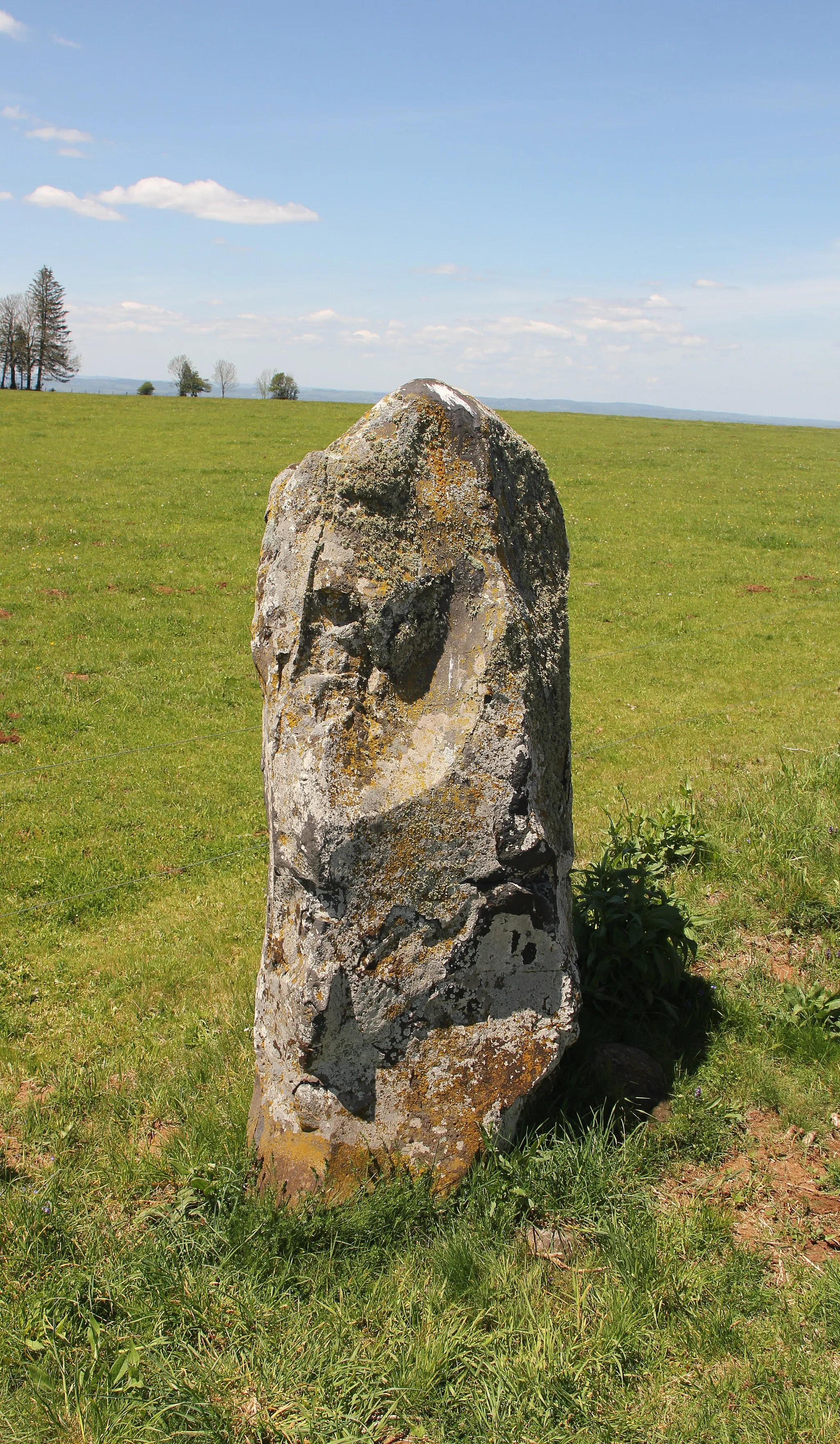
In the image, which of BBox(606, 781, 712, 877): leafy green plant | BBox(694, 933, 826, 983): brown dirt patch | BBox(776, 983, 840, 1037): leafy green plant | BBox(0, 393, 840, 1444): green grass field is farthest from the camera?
BBox(606, 781, 712, 877): leafy green plant

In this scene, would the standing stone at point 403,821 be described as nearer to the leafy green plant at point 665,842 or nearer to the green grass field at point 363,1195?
the green grass field at point 363,1195

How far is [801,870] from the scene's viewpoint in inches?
265

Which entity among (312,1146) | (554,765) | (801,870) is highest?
(554,765)

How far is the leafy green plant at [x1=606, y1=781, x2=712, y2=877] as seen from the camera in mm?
6867

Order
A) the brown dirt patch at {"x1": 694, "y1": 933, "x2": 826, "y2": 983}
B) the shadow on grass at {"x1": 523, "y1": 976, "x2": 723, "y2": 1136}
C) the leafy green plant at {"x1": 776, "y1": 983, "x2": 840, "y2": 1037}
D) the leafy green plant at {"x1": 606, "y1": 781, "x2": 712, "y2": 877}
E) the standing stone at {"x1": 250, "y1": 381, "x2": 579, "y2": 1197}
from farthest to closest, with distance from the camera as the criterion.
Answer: the leafy green plant at {"x1": 606, "y1": 781, "x2": 712, "y2": 877} → the brown dirt patch at {"x1": 694, "y1": 933, "x2": 826, "y2": 983} → the leafy green plant at {"x1": 776, "y1": 983, "x2": 840, "y2": 1037} → the shadow on grass at {"x1": 523, "y1": 976, "x2": 723, "y2": 1136} → the standing stone at {"x1": 250, "y1": 381, "x2": 579, "y2": 1197}

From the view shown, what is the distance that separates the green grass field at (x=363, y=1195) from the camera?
10.9ft

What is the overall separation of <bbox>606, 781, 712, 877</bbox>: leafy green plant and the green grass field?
0.17 m

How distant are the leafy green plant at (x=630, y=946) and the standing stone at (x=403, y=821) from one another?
41.2 inches

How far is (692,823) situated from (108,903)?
4913 mm

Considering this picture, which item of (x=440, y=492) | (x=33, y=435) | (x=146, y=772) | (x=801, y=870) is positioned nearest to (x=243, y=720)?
(x=146, y=772)

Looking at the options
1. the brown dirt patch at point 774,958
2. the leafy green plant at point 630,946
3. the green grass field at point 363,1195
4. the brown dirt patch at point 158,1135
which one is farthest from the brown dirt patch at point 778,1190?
the brown dirt patch at point 158,1135

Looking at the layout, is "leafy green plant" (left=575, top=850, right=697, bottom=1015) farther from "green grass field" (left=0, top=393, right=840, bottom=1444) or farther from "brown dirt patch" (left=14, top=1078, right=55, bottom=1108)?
"brown dirt patch" (left=14, top=1078, right=55, bottom=1108)

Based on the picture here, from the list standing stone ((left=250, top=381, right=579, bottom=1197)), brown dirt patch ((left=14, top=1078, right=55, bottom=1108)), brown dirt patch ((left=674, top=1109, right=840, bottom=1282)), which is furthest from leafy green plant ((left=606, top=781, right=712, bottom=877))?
brown dirt patch ((left=14, top=1078, right=55, bottom=1108))

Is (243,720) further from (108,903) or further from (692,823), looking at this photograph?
(692,823)
